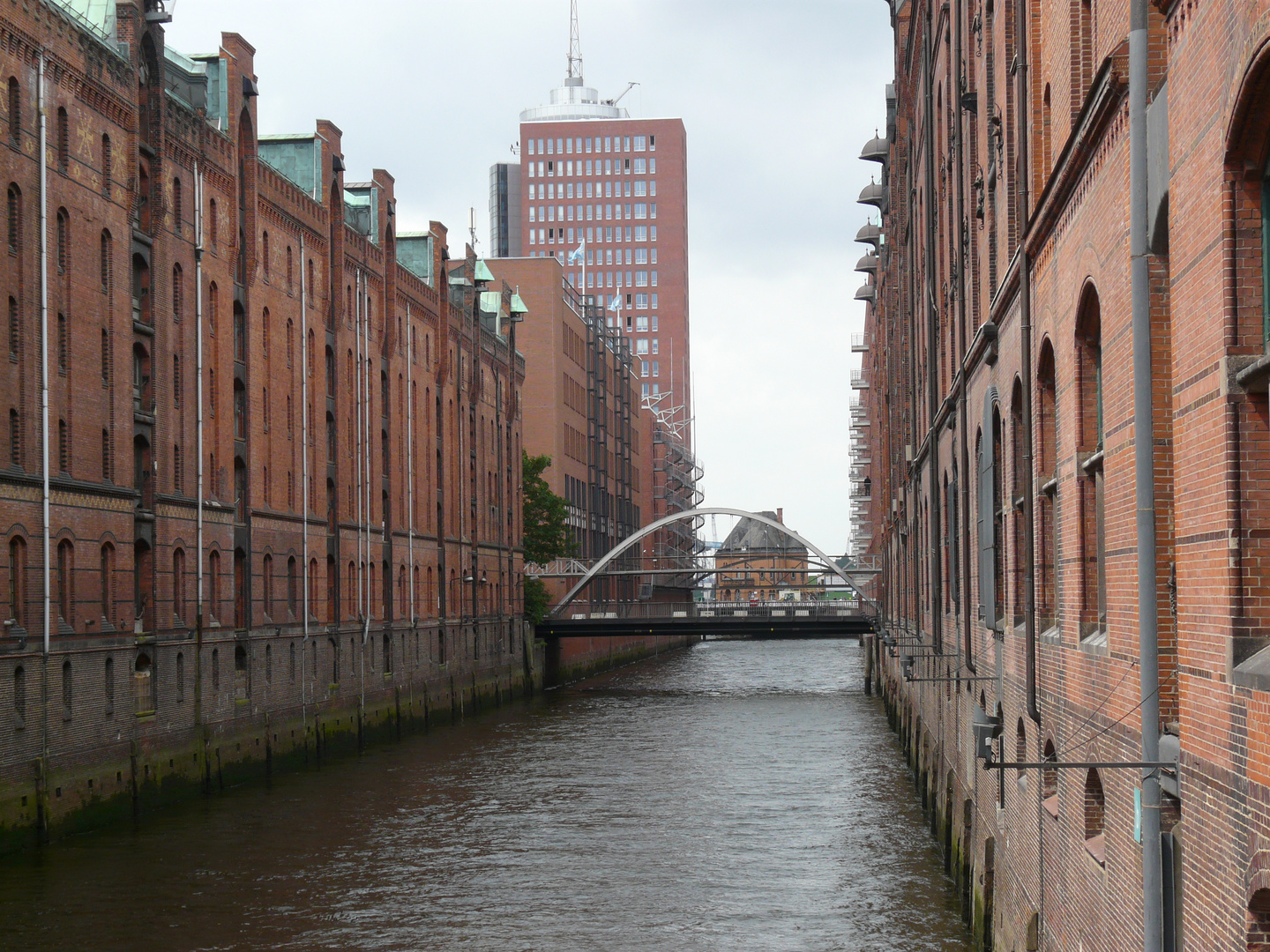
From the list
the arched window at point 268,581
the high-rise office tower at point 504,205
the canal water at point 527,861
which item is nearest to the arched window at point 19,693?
the canal water at point 527,861

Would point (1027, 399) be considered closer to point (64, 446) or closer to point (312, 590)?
point (64, 446)

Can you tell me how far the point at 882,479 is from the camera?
6438 centimetres

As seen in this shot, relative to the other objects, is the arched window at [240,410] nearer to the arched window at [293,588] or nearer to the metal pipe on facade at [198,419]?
the metal pipe on facade at [198,419]

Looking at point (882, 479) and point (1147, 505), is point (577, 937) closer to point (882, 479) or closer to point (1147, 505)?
point (1147, 505)

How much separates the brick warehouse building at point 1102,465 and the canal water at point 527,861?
→ 2.23 meters

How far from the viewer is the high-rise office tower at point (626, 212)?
150375 mm

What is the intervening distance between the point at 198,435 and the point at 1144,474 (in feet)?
91.9

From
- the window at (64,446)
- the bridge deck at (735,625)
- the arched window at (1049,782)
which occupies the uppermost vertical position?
the window at (64,446)

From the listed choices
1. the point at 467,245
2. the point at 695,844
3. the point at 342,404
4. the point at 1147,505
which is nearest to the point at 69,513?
the point at 695,844

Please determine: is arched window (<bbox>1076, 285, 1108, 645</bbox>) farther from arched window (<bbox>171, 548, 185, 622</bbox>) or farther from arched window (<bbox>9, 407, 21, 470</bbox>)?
arched window (<bbox>171, 548, 185, 622</bbox>)

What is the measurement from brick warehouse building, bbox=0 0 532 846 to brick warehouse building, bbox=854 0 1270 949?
49.8 ft

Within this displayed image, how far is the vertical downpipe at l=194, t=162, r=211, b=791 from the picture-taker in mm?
32406

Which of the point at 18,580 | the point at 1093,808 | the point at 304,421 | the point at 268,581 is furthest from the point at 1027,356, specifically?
the point at 304,421

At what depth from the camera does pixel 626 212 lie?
6004 inches
